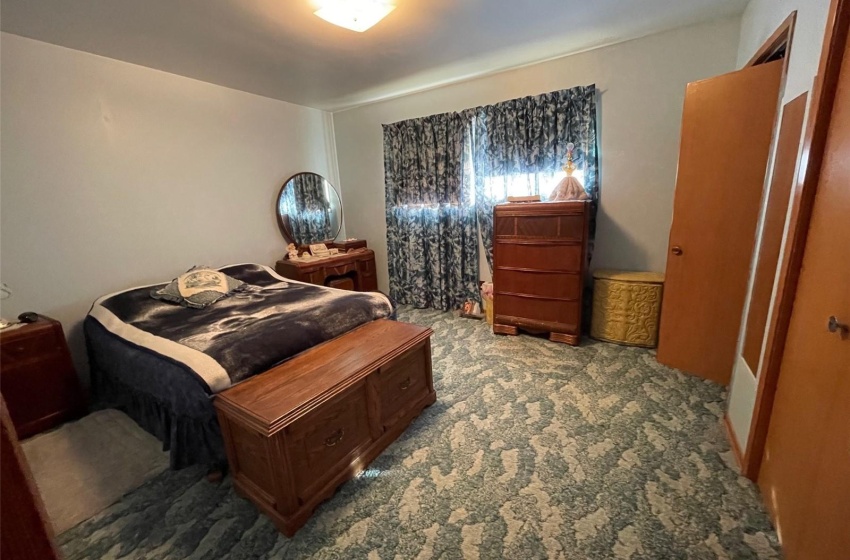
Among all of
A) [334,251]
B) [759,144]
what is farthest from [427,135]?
[759,144]

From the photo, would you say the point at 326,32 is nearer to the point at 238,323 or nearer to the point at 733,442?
the point at 238,323

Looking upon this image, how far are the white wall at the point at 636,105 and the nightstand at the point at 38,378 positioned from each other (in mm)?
3684

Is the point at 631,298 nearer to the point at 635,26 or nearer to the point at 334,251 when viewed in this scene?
the point at 635,26

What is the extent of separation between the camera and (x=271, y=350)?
1859 mm

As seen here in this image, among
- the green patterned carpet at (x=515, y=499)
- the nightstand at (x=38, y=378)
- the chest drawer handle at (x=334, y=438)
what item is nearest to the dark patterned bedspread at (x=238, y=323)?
the nightstand at (x=38, y=378)

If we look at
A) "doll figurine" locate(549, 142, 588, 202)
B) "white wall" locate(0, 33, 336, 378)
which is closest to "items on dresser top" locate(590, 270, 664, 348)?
"doll figurine" locate(549, 142, 588, 202)

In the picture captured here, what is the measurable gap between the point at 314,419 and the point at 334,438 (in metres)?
0.18

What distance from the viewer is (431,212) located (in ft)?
12.9

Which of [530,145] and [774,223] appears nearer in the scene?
[774,223]

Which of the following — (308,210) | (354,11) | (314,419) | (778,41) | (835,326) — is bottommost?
(314,419)

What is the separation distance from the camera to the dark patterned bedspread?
1.74 m

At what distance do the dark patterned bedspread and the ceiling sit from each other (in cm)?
171

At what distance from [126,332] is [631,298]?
11.3ft

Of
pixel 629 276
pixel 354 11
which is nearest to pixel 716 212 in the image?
pixel 629 276
